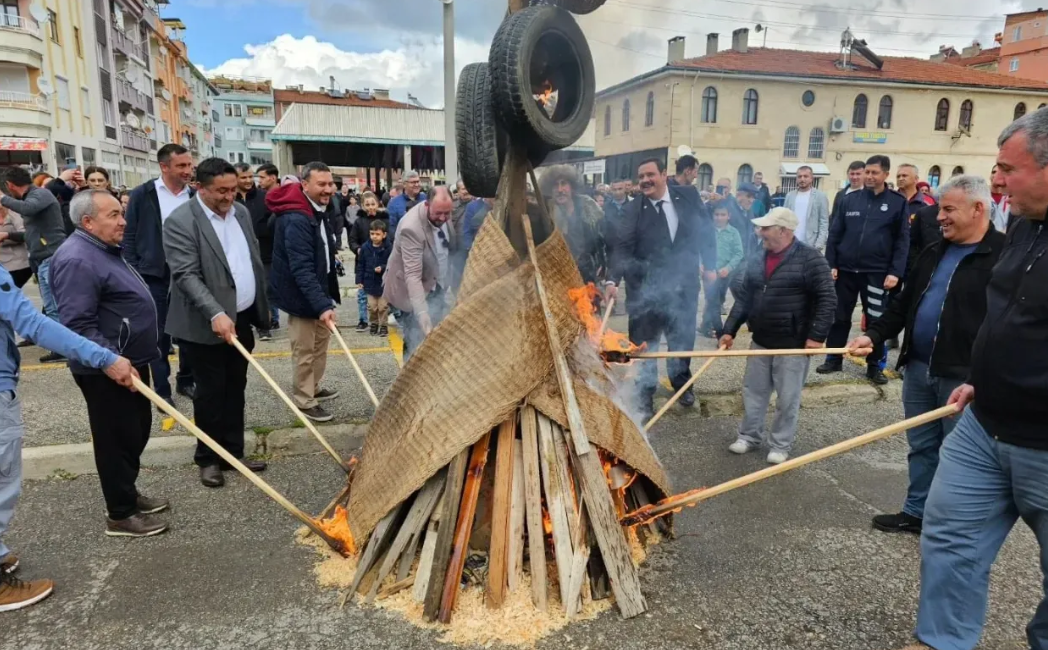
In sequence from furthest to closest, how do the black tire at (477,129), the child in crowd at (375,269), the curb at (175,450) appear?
1. the child in crowd at (375,269)
2. the curb at (175,450)
3. the black tire at (477,129)

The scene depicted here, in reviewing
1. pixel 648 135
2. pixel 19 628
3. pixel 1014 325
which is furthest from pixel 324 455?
pixel 648 135

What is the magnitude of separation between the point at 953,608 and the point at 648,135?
96.6 ft

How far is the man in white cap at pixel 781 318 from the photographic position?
14.6 ft

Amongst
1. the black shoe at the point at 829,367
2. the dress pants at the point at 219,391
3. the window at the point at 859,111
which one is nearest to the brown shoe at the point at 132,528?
the dress pants at the point at 219,391

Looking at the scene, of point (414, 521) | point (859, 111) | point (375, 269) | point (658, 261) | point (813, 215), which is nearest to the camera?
point (414, 521)

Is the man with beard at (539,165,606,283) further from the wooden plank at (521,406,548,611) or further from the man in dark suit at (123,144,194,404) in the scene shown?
the man in dark suit at (123,144,194,404)

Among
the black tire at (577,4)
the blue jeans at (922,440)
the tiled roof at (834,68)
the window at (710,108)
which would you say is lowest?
the blue jeans at (922,440)

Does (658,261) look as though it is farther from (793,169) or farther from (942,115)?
(942,115)

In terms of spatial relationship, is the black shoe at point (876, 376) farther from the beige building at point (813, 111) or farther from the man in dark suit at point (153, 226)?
the beige building at point (813, 111)

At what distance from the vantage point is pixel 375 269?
24.8ft

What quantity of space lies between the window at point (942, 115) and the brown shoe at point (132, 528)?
1682 inches

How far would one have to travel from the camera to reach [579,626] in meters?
2.75

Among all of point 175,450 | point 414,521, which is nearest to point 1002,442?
point 414,521

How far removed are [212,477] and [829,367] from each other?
5.99 meters
